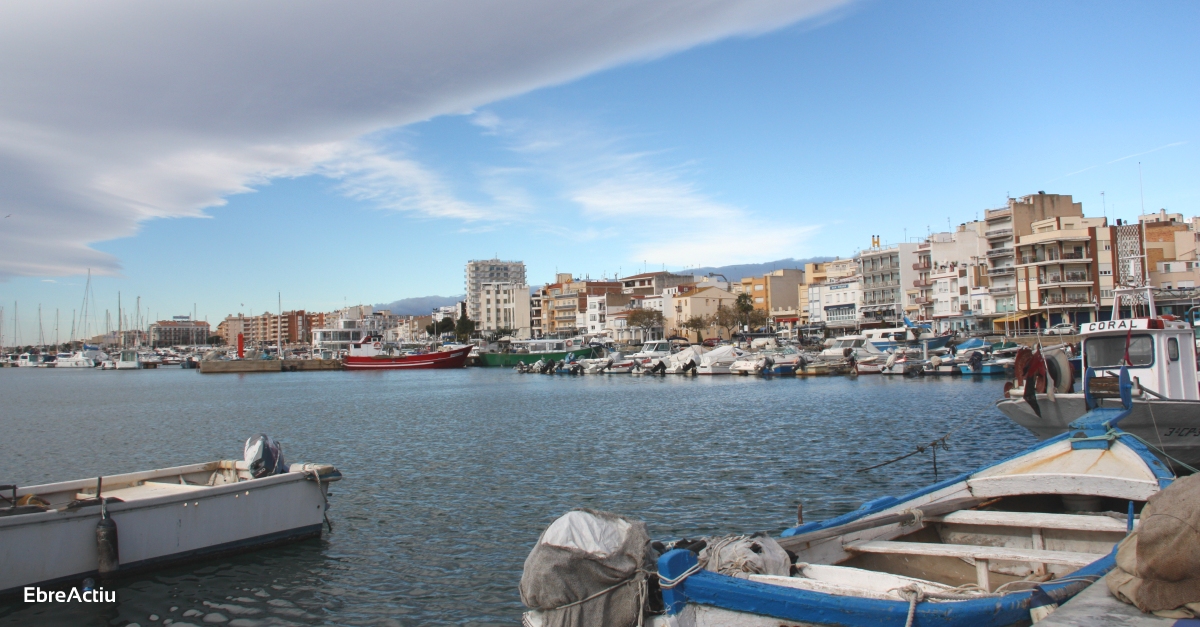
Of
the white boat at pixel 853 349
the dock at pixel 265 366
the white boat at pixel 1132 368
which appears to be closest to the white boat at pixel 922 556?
the white boat at pixel 1132 368

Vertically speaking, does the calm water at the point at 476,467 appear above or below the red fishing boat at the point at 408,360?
below

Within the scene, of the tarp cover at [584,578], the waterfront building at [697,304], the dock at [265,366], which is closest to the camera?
the tarp cover at [584,578]

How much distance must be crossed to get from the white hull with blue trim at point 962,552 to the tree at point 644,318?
4200 inches

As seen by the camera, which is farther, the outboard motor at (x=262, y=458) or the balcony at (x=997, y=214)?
the balcony at (x=997, y=214)

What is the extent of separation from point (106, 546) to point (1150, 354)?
20897 millimetres

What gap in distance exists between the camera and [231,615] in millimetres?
9969

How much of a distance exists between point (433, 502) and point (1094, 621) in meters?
13.9

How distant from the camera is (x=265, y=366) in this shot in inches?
4348

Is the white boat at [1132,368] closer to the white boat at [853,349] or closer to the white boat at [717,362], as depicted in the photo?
the white boat at [853,349]

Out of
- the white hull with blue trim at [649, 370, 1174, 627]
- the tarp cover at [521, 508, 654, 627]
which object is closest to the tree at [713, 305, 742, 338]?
the white hull with blue trim at [649, 370, 1174, 627]

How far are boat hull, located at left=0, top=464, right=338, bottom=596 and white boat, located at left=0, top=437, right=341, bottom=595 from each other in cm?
1

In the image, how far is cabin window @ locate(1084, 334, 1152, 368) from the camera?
17203mm

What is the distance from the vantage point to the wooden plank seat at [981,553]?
6676 mm

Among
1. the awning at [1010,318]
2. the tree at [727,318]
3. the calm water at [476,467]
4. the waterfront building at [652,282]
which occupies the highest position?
the waterfront building at [652,282]
